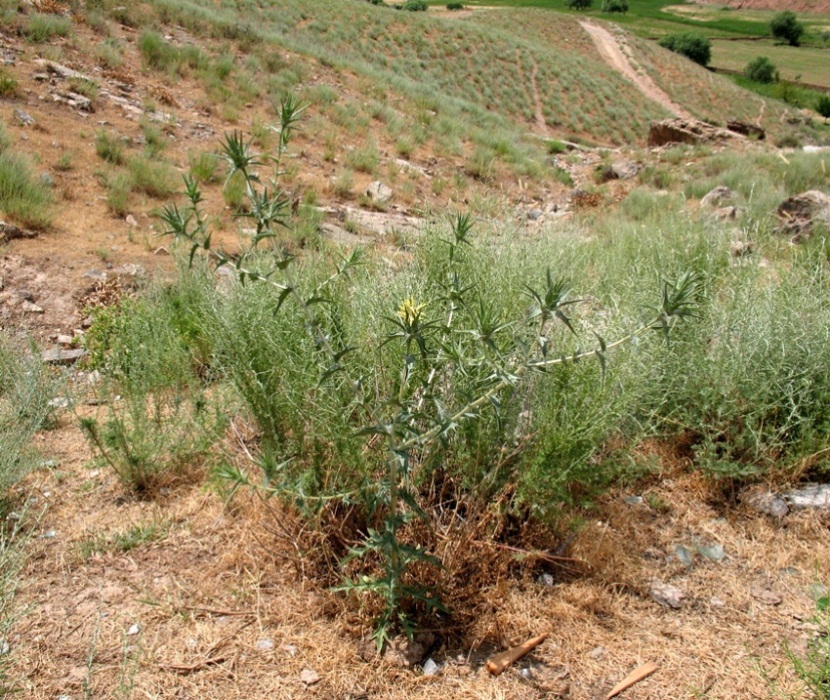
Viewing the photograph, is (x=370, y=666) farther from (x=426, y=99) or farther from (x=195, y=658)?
(x=426, y=99)

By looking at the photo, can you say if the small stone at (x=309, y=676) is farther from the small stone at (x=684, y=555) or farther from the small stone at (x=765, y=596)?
the small stone at (x=765, y=596)

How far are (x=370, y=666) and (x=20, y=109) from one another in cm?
864

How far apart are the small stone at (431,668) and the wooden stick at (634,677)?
565 millimetres

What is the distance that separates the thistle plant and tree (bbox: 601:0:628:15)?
88.5 m

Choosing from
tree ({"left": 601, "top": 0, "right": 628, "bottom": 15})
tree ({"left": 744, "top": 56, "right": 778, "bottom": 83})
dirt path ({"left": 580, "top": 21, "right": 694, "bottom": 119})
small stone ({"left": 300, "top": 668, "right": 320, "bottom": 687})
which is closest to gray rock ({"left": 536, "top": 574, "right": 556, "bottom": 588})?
small stone ({"left": 300, "top": 668, "right": 320, "bottom": 687})

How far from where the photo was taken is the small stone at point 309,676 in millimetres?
2193

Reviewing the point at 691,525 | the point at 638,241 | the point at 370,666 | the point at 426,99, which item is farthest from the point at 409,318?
the point at 426,99

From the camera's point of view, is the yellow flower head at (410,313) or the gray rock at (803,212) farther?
the gray rock at (803,212)

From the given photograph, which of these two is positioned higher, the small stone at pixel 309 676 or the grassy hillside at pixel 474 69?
the grassy hillside at pixel 474 69

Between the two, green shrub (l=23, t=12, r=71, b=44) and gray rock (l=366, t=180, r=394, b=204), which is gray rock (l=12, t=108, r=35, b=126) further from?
gray rock (l=366, t=180, r=394, b=204)

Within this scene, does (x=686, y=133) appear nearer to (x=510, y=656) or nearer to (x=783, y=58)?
(x=510, y=656)

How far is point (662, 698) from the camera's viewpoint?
2.19 meters

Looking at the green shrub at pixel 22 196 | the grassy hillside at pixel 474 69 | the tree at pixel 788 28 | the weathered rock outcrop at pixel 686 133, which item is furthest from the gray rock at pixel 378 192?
the tree at pixel 788 28

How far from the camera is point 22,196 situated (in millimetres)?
6219
